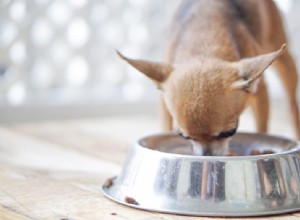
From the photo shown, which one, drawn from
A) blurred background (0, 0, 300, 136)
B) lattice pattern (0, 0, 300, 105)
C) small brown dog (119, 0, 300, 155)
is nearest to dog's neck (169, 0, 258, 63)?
small brown dog (119, 0, 300, 155)

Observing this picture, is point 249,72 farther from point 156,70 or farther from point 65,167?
point 65,167

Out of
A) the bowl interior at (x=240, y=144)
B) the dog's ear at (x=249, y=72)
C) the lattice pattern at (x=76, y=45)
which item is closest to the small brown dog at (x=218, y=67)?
the dog's ear at (x=249, y=72)

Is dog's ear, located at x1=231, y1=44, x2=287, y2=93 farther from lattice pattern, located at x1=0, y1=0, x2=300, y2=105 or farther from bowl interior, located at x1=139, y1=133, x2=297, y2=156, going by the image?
lattice pattern, located at x1=0, y1=0, x2=300, y2=105

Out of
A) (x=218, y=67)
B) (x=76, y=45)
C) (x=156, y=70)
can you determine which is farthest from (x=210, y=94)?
(x=76, y=45)

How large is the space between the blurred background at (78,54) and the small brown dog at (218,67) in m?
1.38

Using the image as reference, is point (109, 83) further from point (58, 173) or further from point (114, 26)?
point (58, 173)

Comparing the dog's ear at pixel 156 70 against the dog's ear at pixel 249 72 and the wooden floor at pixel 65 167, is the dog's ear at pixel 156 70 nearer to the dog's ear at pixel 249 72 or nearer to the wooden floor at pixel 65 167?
the dog's ear at pixel 249 72

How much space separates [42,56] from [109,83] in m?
0.64

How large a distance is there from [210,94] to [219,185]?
457 millimetres

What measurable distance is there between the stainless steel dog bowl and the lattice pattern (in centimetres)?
266

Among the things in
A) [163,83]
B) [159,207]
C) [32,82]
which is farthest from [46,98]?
[159,207]

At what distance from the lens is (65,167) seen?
301 cm

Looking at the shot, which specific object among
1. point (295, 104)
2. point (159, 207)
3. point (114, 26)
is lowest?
point (159, 207)

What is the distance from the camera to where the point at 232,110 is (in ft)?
8.45
